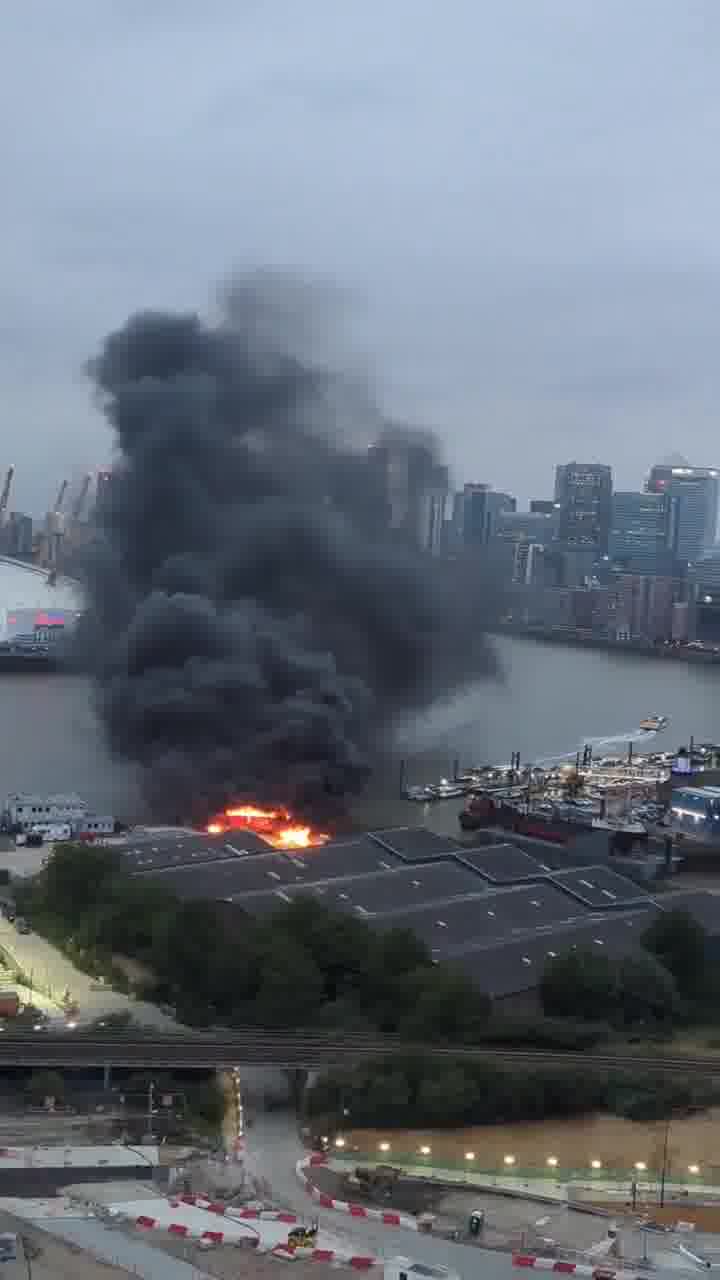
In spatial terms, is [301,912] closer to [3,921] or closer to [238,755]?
[3,921]

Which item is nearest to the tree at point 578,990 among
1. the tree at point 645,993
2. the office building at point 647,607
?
the tree at point 645,993

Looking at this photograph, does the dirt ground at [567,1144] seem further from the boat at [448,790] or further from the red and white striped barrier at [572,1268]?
the boat at [448,790]

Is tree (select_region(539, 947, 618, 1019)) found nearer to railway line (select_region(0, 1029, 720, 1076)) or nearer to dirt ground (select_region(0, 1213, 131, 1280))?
railway line (select_region(0, 1029, 720, 1076))

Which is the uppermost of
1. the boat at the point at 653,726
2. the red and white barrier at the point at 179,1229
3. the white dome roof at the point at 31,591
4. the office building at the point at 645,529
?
the office building at the point at 645,529

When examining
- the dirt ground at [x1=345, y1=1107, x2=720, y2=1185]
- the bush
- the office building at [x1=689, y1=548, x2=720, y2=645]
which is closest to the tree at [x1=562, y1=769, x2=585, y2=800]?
the bush

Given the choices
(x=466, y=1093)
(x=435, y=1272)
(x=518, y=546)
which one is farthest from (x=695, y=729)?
(x=518, y=546)

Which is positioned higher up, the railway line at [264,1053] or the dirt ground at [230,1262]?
the railway line at [264,1053]
